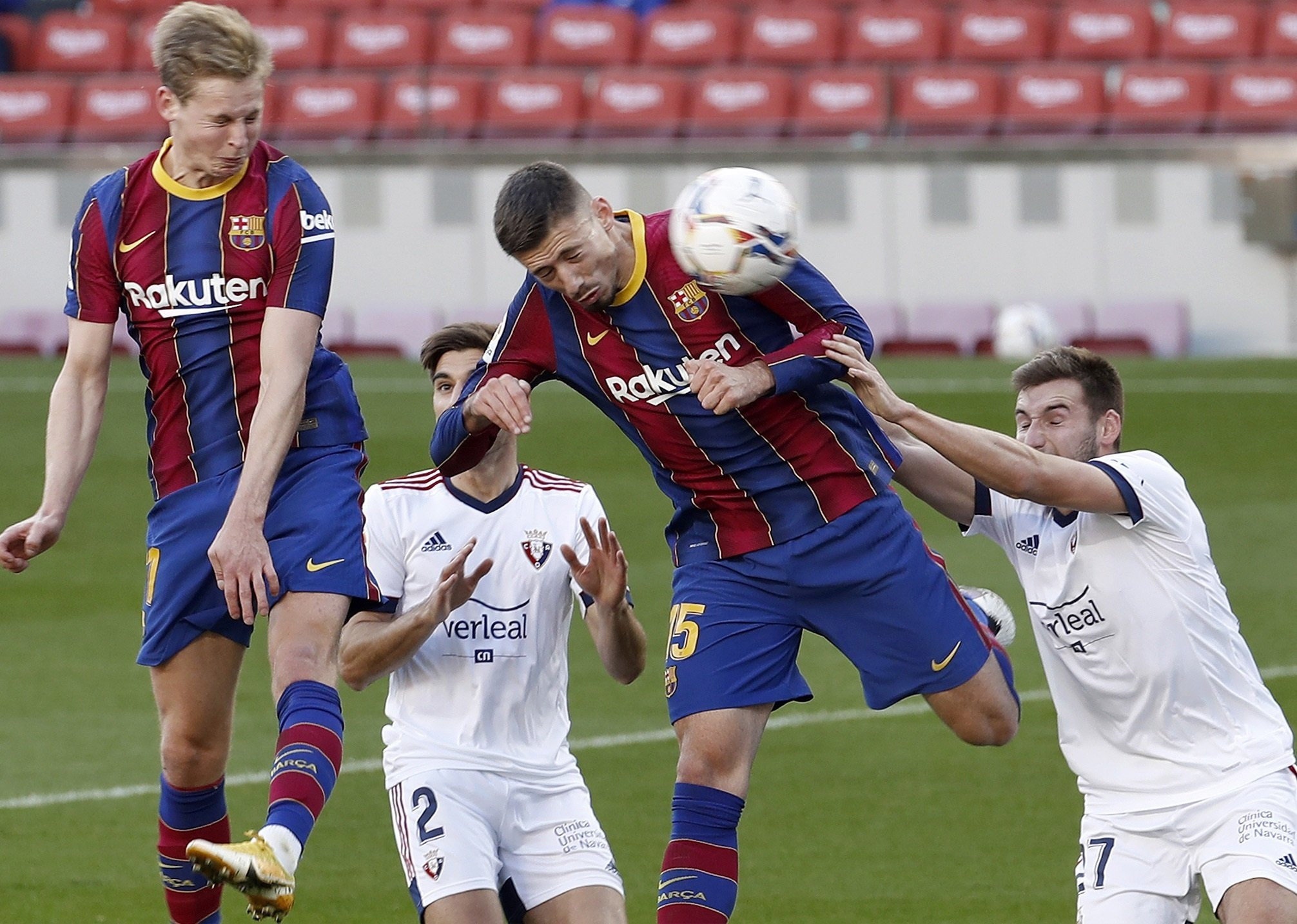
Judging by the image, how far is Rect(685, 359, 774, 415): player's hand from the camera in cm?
489

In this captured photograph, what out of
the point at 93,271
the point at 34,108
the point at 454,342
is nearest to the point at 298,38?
the point at 34,108

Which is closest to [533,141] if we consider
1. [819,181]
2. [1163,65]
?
[819,181]

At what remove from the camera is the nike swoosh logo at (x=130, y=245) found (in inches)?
200

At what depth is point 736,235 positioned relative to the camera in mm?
4965

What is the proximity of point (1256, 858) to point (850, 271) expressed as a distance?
15678 millimetres

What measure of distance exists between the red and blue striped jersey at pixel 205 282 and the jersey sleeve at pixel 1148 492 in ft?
6.47

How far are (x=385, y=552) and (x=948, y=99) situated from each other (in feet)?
51.1

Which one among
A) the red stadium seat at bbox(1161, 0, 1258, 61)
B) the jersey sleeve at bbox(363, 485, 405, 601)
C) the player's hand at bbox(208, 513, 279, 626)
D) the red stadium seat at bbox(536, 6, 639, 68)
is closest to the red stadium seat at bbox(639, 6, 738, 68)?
the red stadium seat at bbox(536, 6, 639, 68)

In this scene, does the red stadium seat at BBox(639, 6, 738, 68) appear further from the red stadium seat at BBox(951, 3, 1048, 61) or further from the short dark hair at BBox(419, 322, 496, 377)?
the short dark hair at BBox(419, 322, 496, 377)

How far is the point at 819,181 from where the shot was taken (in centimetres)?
2005

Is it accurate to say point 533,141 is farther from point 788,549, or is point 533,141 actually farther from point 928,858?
point 788,549

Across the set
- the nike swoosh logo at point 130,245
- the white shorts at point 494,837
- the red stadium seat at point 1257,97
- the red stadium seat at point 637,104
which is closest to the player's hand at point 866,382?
the white shorts at point 494,837

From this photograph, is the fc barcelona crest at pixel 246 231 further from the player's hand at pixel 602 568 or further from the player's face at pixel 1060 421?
the player's face at pixel 1060 421

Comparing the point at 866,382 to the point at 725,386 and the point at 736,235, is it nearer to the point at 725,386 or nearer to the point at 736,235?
the point at 725,386
